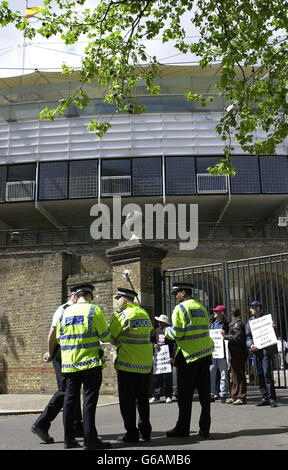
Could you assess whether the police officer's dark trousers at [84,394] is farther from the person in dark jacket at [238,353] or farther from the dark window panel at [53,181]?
the dark window panel at [53,181]

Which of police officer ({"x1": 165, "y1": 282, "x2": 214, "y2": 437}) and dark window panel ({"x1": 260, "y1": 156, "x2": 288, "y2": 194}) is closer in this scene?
police officer ({"x1": 165, "y1": 282, "x2": 214, "y2": 437})

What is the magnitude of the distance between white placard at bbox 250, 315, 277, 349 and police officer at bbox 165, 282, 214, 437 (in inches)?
106

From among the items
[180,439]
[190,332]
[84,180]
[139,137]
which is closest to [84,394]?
[180,439]

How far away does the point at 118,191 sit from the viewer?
2736cm

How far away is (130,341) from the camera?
5977mm

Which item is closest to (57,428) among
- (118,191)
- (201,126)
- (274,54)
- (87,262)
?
(274,54)

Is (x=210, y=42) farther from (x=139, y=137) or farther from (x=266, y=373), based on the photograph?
(x=139, y=137)

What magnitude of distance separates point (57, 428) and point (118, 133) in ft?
71.5

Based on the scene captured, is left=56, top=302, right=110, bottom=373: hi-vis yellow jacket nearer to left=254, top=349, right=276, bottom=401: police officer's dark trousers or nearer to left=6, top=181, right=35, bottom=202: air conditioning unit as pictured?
left=254, top=349, right=276, bottom=401: police officer's dark trousers

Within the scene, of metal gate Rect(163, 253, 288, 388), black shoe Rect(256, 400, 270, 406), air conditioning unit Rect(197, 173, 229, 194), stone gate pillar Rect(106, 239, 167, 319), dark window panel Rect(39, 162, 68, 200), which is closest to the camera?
black shoe Rect(256, 400, 270, 406)

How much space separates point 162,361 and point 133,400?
4.23 meters

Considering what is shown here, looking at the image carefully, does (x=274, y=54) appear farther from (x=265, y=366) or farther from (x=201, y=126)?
(x=201, y=126)

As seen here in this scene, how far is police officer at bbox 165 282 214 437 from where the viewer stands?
607 cm

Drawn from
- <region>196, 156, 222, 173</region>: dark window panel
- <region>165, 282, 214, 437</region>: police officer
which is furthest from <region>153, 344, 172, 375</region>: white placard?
<region>196, 156, 222, 173</region>: dark window panel
